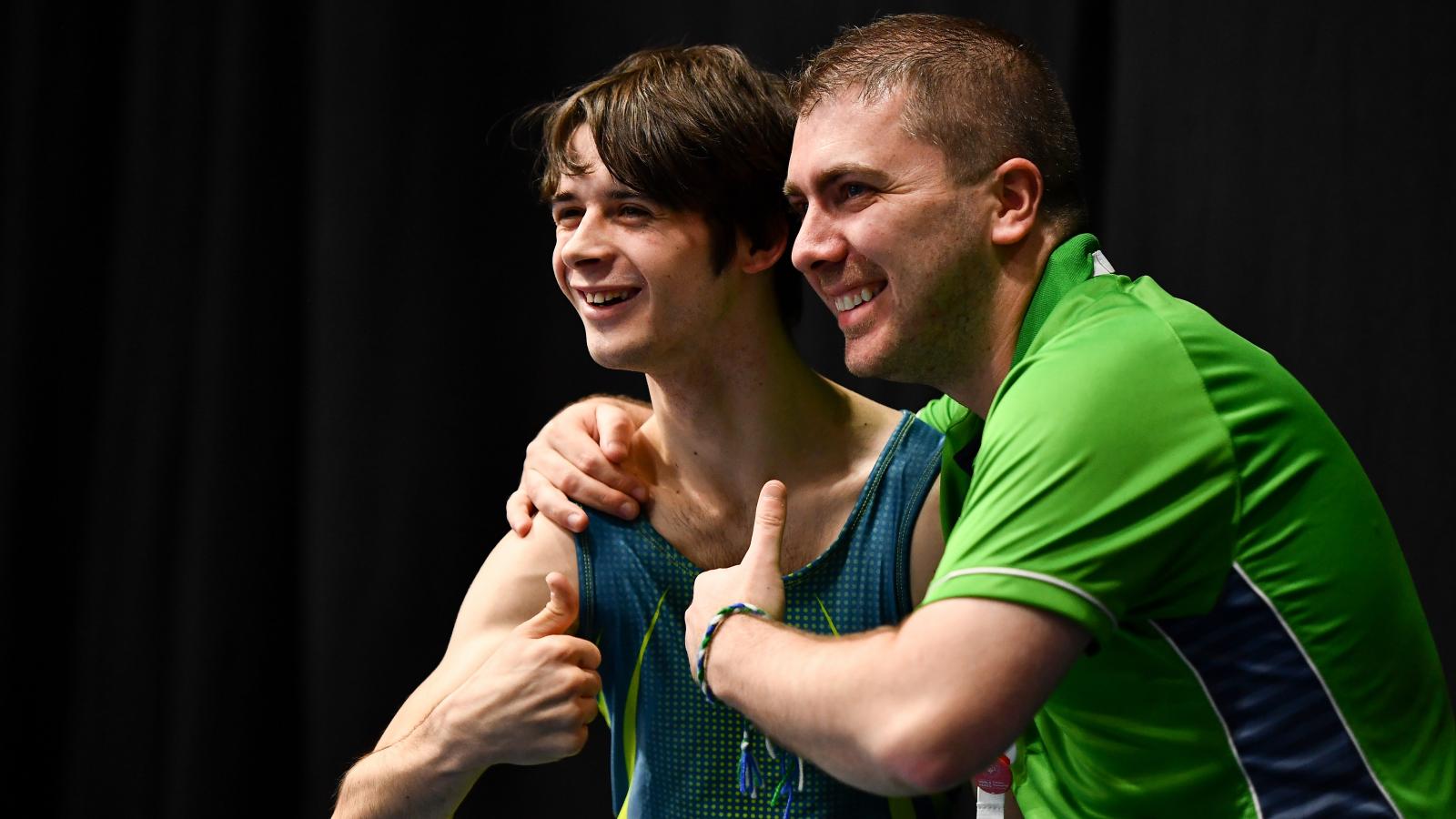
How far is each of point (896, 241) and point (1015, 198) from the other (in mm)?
125

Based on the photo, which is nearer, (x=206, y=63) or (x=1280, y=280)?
(x=1280, y=280)

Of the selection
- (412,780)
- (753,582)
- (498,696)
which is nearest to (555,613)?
(498,696)

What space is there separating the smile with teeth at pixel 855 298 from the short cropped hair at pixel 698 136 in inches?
11.6

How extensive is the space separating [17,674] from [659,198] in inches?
61.5

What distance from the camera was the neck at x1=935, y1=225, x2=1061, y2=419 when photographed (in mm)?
1356

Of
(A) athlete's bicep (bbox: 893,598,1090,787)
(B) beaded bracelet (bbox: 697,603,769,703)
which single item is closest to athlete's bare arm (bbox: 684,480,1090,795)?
(A) athlete's bicep (bbox: 893,598,1090,787)

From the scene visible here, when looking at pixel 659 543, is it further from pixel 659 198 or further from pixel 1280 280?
pixel 1280 280

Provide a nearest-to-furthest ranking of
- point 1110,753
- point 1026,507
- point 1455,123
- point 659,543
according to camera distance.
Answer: point 1026,507
point 1110,753
point 659,543
point 1455,123

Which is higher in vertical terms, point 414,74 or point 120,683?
point 414,74

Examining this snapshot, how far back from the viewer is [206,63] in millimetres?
2471

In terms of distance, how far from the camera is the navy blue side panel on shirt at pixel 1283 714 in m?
1.18

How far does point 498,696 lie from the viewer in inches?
58.2

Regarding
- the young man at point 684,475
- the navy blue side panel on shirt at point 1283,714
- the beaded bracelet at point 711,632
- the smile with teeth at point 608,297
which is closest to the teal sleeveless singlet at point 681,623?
the young man at point 684,475

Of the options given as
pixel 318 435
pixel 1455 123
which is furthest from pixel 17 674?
pixel 1455 123
